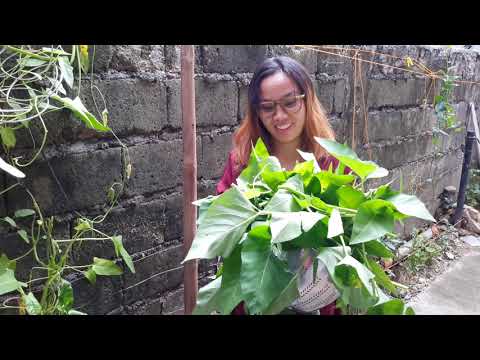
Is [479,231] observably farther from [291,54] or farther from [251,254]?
[251,254]

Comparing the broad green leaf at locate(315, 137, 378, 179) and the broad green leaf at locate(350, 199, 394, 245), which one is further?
the broad green leaf at locate(315, 137, 378, 179)

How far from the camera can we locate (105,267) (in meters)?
1.48

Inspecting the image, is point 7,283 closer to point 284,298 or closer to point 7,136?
point 7,136

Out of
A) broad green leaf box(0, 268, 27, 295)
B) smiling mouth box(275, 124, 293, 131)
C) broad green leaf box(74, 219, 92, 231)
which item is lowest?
broad green leaf box(0, 268, 27, 295)

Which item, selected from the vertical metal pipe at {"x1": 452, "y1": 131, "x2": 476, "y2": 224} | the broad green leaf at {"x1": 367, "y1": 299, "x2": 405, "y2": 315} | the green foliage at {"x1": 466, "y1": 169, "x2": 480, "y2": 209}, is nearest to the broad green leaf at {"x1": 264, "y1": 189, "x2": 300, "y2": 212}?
the broad green leaf at {"x1": 367, "y1": 299, "x2": 405, "y2": 315}

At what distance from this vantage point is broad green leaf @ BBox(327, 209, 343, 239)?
70 cm

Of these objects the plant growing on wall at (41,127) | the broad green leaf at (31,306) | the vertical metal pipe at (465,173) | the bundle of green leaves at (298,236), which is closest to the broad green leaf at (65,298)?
the plant growing on wall at (41,127)

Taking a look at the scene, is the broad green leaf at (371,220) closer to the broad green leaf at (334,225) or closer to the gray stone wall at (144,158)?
the broad green leaf at (334,225)

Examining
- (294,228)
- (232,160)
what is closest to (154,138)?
(232,160)

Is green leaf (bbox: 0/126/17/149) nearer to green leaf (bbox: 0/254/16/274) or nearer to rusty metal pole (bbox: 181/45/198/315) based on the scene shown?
green leaf (bbox: 0/254/16/274)

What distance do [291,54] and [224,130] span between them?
2.15ft

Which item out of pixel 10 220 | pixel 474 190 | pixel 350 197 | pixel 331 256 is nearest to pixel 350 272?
pixel 331 256

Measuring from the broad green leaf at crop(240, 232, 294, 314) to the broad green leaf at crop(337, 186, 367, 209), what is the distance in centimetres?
17

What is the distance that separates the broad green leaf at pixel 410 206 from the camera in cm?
75
